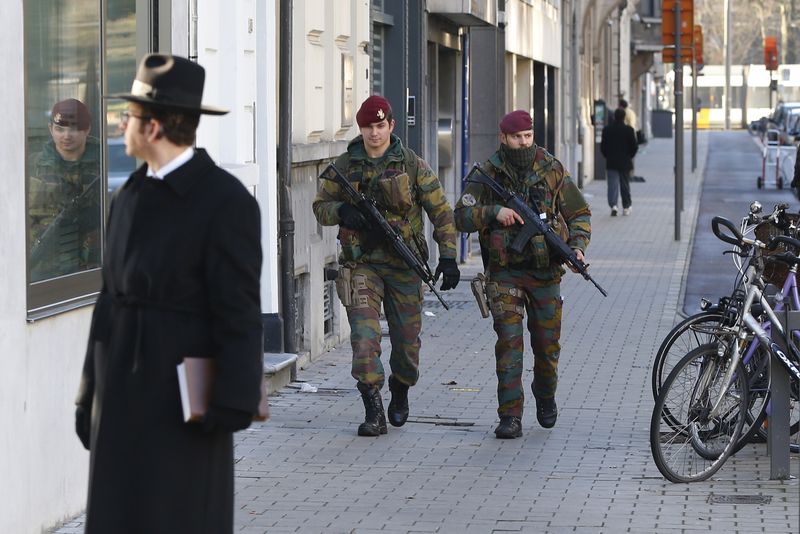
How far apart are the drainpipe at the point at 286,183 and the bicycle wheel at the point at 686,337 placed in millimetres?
2945

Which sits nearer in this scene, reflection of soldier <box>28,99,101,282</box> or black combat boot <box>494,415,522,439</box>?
reflection of soldier <box>28,99,101,282</box>

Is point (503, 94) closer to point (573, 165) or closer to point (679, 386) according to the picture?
point (573, 165)

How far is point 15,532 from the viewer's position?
20.3 ft

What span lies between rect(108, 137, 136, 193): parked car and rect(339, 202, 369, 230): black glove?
1473mm

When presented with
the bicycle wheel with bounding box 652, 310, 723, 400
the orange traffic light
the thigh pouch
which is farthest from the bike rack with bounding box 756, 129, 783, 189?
the bicycle wheel with bounding box 652, 310, 723, 400

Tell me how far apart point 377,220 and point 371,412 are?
100 centimetres

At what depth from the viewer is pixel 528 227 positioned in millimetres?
8602

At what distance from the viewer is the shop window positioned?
6512 mm

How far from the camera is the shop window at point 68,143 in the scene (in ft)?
21.4

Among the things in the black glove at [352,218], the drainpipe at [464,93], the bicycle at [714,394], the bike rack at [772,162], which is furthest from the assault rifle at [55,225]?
the bike rack at [772,162]

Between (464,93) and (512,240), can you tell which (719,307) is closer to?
(512,240)

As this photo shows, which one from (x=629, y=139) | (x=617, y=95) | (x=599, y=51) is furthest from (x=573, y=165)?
Answer: (x=617, y=95)

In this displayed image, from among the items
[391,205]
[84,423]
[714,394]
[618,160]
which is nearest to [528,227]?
[391,205]

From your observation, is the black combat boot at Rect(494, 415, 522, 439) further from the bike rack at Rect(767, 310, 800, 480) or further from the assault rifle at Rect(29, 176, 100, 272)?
the assault rifle at Rect(29, 176, 100, 272)
